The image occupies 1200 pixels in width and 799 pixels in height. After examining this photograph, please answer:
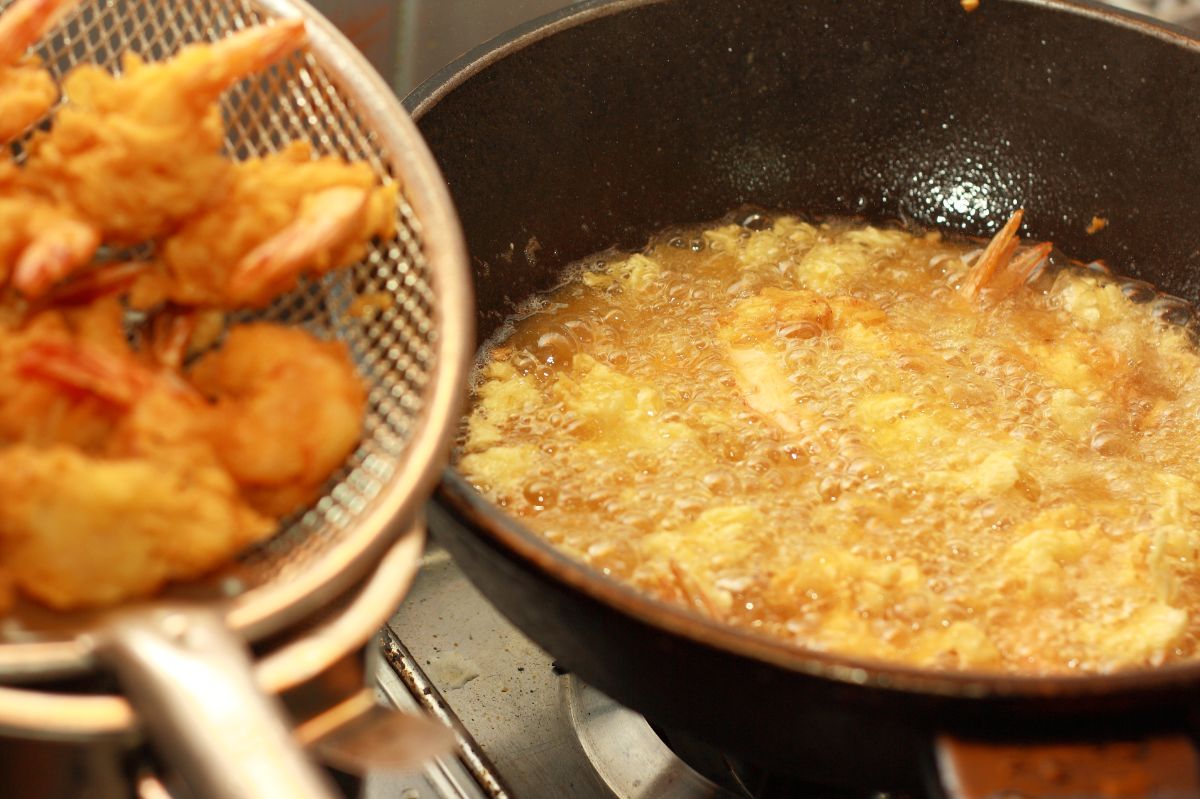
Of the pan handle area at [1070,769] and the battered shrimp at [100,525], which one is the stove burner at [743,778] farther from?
the battered shrimp at [100,525]

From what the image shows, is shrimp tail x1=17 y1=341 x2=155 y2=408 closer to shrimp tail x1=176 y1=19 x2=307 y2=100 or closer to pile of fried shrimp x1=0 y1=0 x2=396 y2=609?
pile of fried shrimp x1=0 y1=0 x2=396 y2=609

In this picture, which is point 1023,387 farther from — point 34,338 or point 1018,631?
point 34,338

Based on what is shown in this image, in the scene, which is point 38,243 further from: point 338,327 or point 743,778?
point 743,778

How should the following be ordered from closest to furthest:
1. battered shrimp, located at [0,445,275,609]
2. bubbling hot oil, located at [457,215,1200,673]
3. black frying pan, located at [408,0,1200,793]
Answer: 1. battered shrimp, located at [0,445,275,609]
2. bubbling hot oil, located at [457,215,1200,673]
3. black frying pan, located at [408,0,1200,793]

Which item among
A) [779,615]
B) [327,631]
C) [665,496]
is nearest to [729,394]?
[665,496]

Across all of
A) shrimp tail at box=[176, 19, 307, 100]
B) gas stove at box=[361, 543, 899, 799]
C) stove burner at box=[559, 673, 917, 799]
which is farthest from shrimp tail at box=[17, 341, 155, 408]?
stove burner at box=[559, 673, 917, 799]

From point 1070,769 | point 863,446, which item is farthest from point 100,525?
point 863,446
